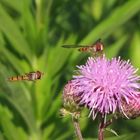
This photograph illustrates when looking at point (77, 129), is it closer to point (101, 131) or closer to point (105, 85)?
point (101, 131)

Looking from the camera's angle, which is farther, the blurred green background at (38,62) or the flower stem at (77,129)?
the blurred green background at (38,62)

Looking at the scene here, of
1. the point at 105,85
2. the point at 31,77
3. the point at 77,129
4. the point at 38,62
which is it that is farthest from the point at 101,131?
the point at 38,62

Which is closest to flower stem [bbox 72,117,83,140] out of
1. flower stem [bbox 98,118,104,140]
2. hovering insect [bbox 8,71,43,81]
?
flower stem [bbox 98,118,104,140]

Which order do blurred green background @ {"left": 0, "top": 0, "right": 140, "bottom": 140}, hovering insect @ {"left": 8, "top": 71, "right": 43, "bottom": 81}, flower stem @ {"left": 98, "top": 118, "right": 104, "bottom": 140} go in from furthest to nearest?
1. blurred green background @ {"left": 0, "top": 0, "right": 140, "bottom": 140}
2. hovering insect @ {"left": 8, "top": 71, "right": 43, "bottom": 81}
3. flower stem @ {"left": 98, "top": 118, "right": 104, "bottom": 140}

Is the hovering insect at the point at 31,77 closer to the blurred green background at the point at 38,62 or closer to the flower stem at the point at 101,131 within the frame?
the blurred green background at the point at 38,62

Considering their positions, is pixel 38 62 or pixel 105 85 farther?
pixel 38 62

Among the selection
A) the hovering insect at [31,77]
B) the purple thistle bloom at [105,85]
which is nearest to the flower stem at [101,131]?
the purple thistle bloom at [105,85]

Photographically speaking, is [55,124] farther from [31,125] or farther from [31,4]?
Result: [31,4]

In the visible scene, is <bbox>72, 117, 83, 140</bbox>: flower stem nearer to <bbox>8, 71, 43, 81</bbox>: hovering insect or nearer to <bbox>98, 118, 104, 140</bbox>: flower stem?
<bbox>98, 118, 104, 140</bbox>: flower stem
